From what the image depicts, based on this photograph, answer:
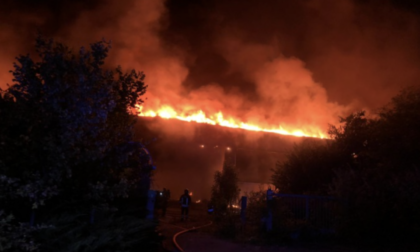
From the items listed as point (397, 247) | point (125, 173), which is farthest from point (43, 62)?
point (397, 247)

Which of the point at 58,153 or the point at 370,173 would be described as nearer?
the point at 58,153

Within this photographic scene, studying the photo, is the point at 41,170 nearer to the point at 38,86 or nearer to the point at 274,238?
the point at 38,86

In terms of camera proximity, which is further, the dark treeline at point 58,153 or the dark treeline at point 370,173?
the dark treeline at point 370,173

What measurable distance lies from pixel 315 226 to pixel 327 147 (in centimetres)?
699

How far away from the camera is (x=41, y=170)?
4.65 meters

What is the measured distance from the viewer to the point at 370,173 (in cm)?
1320

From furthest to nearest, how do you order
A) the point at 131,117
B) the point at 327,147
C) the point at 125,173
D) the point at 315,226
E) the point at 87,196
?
the point at 327,147 < the point at 315,226 < the point at 131,117 < the point at 125,173 < the point at 87,196

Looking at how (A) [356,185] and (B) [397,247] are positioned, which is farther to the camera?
(A) [356,185]

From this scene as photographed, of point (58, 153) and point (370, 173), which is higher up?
point (370, 173)

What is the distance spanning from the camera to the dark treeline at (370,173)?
1056 cm

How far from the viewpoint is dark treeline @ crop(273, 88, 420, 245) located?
1056 cm

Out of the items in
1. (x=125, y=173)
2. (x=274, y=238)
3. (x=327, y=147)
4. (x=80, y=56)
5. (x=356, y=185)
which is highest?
(x=327, y=147)

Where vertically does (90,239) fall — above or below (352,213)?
below

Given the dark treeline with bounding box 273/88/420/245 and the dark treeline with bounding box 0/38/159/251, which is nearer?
the dark treeline with bounding box 0/38/159/251
